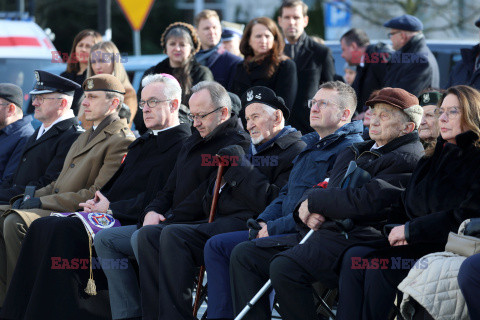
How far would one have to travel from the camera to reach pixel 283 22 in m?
10.6

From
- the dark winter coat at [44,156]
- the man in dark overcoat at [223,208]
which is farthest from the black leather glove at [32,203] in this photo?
the man in dark overcoat at [223,208]

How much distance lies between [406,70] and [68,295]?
161 inches

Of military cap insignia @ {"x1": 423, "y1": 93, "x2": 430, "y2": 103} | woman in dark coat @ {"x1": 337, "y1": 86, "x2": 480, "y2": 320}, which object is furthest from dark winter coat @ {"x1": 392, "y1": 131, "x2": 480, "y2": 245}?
military cap insignia @ {"x1": 423, "y1": 93, "x2": 430, "y2": 103}

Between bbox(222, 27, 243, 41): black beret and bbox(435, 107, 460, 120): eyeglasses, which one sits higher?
bbox(435, 107, 460, 120): eyeglasses

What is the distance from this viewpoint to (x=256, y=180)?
298 inches

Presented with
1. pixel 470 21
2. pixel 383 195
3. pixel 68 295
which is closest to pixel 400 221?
pixel 383 195

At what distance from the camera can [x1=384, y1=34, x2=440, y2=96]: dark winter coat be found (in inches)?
388

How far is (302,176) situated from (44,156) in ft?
10.8

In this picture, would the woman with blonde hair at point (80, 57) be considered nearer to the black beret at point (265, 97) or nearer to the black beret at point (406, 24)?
the black beret at point (406, 24)

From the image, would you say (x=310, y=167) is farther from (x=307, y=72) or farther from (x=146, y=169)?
(x=307, y=72)

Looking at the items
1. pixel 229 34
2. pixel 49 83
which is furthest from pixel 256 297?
pixel 229 34

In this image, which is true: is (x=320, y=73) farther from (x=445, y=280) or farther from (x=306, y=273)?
(x=445, y=280)

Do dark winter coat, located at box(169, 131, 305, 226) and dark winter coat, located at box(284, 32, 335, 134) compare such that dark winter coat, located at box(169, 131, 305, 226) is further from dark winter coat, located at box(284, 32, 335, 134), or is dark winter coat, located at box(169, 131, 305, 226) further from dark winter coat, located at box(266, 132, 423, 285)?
dark winter coat, located at box(284, 32, 335, 134)

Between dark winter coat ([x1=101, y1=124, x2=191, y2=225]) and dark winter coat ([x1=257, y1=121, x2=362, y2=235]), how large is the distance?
1402 mm
